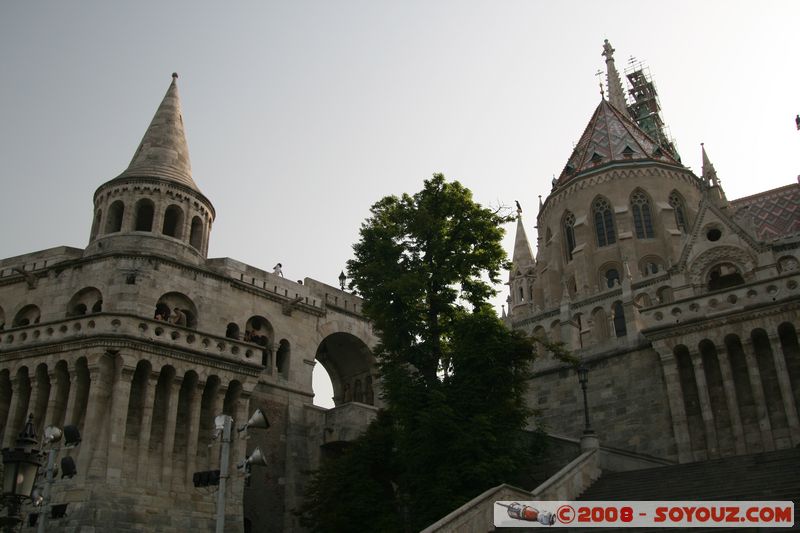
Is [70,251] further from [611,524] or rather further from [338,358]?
[611,524]

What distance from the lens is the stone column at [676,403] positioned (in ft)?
67.7

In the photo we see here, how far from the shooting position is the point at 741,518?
12.3 metres

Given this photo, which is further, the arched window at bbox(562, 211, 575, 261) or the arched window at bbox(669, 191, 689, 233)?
the arched window at bbox(562, 211, 575, 261)

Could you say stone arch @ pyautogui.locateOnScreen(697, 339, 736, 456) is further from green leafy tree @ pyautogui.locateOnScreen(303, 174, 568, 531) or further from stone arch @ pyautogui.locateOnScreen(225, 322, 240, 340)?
stone arch @ pyautogui.locateOnScreen(225, 322, 240, 340)

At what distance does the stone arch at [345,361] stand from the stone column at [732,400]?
14.0m

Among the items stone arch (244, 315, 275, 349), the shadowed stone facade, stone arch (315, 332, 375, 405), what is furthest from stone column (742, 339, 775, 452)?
stone arch (244, 315, 275, 349)

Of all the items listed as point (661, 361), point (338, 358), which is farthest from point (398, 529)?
point (338, 358)

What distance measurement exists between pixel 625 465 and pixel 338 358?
49.9 feet

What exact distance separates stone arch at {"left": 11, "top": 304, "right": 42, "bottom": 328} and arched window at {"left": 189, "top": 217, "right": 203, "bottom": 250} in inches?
220

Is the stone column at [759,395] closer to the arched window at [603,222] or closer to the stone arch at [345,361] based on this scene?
the stone arch at [345,361]

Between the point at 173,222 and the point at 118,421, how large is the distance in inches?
340

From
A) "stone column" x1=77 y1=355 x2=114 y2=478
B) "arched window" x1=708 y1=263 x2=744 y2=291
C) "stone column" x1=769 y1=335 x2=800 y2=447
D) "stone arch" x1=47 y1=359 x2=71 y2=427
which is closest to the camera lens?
"stone column" x1=769 y1=335 x2=800 y2=447

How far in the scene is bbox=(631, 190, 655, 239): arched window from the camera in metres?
42.3

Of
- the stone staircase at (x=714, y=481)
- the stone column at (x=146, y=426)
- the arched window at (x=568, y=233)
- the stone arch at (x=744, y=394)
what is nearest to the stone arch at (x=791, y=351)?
the stone arch at (x=744, y=394)
